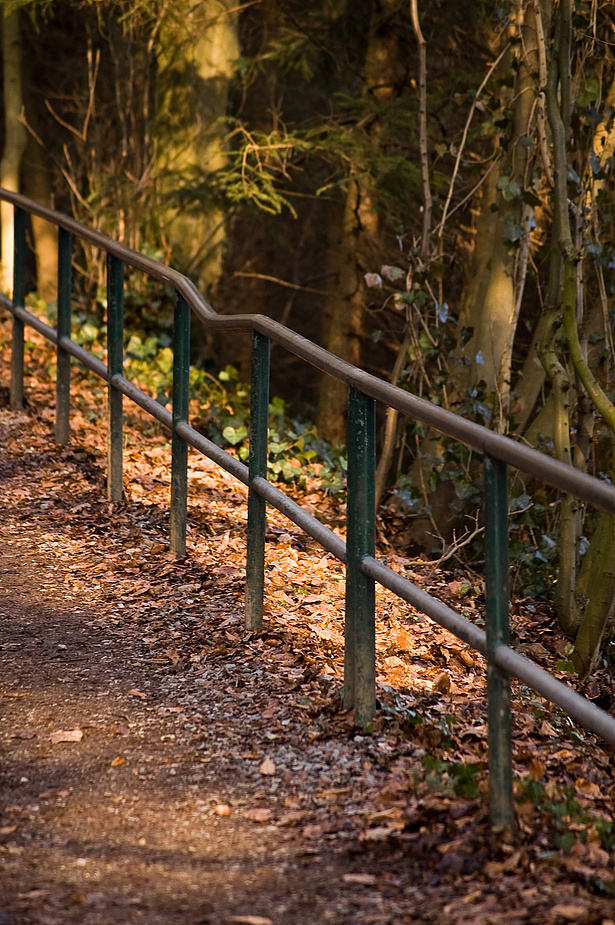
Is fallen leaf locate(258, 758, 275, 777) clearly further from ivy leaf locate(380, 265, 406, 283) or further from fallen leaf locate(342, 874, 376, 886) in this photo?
ivy leaf locate(380, 265, 406, 283)

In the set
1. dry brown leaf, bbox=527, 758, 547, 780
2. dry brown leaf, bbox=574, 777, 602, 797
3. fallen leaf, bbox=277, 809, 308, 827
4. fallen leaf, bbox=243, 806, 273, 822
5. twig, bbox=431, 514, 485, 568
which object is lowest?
twig, bbox=431, 514, 485, 568

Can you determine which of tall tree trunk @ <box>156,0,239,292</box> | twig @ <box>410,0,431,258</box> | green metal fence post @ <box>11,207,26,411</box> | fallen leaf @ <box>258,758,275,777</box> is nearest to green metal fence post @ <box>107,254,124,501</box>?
green metal fence post @ <box>11,207,26,411</box>

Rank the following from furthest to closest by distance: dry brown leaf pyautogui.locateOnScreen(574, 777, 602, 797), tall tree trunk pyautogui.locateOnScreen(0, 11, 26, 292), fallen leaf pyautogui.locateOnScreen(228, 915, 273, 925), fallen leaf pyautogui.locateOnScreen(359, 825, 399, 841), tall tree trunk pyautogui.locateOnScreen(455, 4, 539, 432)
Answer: tall tree trunk pyautogui.locateOnScreen(0, 11, 26, 292), tall tree trunk pyautogui.locateOnScreen(455, 4, 539, 432), dry brown leaf pyautogui.locateOnScreen(574, 777, 602, 797), fallen leaf pyautogui.locateOnScreen(359, 825, 399, 841), fallen leaf pyautogui.locateOnScreen(228, 915, 273, 925)

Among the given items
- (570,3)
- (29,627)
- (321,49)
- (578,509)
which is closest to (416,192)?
(321,49)

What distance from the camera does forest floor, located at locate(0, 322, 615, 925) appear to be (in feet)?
8.89

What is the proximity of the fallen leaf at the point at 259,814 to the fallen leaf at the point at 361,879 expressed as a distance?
0.43m

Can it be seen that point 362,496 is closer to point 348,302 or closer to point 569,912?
point 569,912

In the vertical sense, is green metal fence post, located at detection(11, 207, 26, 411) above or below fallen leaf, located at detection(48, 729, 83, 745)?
above

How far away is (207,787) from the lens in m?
3.34

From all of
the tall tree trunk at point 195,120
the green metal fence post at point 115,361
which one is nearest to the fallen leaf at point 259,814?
the green metal fence post at point 115,361

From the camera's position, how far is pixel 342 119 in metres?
9.89

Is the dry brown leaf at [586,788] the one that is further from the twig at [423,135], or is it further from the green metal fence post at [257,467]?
the twig at [423,135]

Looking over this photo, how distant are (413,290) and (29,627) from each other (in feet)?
12.2

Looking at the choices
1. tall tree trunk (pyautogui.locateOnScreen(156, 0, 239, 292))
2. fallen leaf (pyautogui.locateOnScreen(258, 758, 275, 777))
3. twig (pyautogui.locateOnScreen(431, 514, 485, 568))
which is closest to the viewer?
fallen leaf (pyautogui.locateOnScreen(258, 758, 275, 777))
